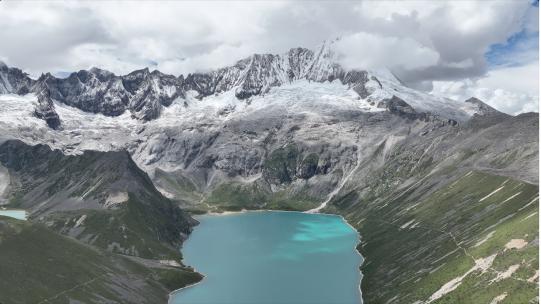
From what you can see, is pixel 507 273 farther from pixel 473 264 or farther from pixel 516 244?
pixel 473 264

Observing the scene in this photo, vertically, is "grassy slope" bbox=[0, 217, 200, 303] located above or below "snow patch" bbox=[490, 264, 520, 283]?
above

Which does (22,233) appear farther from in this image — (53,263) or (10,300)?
(10,300)

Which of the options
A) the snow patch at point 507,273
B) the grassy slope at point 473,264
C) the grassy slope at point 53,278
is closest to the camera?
the grassy slope at point 473,264

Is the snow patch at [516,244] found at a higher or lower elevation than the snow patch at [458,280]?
higher

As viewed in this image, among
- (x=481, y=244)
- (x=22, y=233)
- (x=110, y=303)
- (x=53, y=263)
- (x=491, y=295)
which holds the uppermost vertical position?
(x=22, y=233)

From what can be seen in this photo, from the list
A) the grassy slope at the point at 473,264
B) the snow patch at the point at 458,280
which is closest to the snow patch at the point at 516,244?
the grassy slope at the point at 473,264

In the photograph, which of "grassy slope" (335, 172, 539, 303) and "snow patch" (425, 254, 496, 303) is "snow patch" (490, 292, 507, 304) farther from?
"snow patch" (425, 254, 496, 303)

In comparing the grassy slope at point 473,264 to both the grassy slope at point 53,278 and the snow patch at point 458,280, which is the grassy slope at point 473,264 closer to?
the snow patch at point 458,280

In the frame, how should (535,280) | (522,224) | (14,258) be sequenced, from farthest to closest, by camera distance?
1. (14,258)
2. (522,224)
3. (535,280)

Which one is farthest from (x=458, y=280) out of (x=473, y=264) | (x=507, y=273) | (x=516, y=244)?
(x=507, y=273)

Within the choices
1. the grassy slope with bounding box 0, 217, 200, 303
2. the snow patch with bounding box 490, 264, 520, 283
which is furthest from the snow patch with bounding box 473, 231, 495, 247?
the grassy slope with bounding box 0, 217, 200, 303

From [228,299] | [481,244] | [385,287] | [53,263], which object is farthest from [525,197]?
[53,263]
